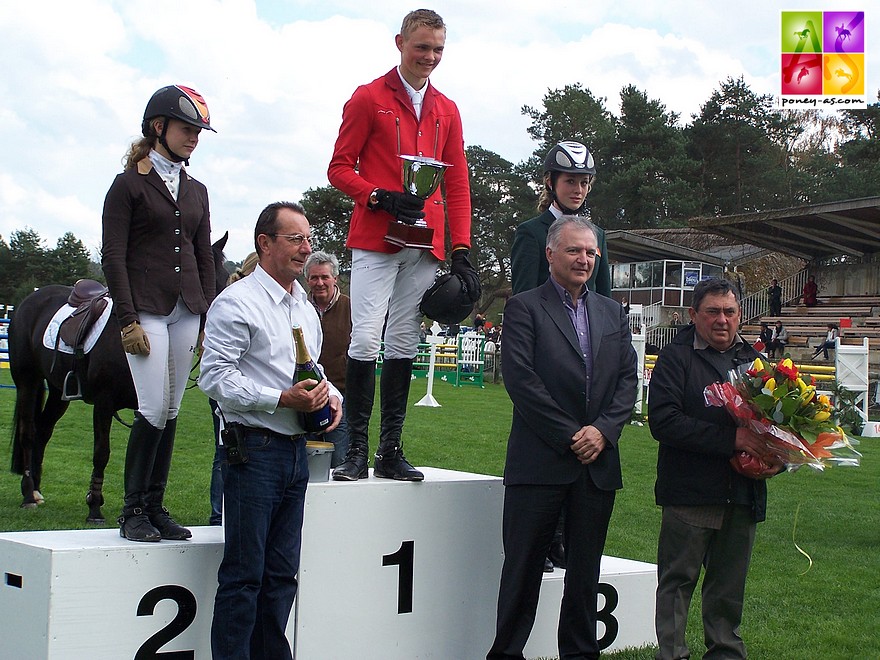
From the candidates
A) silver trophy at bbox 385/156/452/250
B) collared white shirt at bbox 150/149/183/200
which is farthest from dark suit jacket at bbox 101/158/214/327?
Result: silver trophy at bbox 385/156/452/250

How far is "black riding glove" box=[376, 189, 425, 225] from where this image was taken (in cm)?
450

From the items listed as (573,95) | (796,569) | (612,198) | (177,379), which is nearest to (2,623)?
(177,379)

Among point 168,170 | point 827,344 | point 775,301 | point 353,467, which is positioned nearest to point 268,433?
point 353,467

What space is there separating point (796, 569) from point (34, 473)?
18.8ft

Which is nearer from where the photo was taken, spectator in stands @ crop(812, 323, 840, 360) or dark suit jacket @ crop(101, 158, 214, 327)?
dark suit jacket @ crop(101, 158, 214, 327)

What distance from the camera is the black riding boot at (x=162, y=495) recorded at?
402 centimetres

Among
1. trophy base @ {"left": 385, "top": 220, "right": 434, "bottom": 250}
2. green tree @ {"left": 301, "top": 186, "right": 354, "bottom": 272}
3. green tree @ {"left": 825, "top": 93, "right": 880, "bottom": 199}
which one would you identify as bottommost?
trophy base @ {"left": 385, "top": 220, "right": 434, "bottom": 250}

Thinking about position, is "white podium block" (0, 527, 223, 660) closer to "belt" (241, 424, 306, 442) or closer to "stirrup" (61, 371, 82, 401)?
"belt" (241, 424, 306, 442)

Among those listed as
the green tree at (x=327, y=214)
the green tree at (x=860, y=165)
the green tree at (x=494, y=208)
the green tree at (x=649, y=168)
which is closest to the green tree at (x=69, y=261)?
the green tree at (x=327, y=214)

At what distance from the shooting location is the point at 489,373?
31.5m

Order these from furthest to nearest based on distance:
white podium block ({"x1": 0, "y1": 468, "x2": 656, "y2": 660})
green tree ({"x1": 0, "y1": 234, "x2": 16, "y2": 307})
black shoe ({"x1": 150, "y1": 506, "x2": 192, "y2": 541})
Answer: green tree ({"x1": 0, "y1": 234, "x2": 16, "y2": 307}), black shoe ({"x1": 150, "y1": 506, "x2": 192, "y2": 541}), white podium block ({"x1": 0, "y1": 468, "x2": 656, "y2": 660})

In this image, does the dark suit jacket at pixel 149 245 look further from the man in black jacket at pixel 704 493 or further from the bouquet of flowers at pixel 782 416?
the bouquet of flowers at pixel 782 416

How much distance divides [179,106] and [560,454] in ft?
7.15

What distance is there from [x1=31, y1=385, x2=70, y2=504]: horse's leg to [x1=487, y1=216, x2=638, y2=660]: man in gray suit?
15.3 ft
